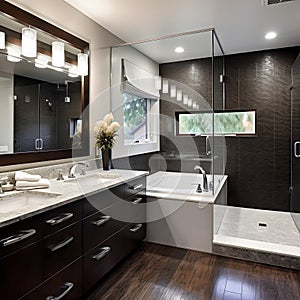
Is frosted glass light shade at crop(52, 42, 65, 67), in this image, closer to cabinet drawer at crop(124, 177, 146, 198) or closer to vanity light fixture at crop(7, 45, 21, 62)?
vanity light fixture at crop(7, 45, 21, 62)

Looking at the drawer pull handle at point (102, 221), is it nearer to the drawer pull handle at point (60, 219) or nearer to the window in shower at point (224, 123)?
the drawer pull handle at point (60, 219)

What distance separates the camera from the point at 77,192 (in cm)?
187

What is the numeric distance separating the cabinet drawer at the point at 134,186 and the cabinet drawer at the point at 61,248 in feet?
2.39

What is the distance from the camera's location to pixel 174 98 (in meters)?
4.38

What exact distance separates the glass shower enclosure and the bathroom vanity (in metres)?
1.18

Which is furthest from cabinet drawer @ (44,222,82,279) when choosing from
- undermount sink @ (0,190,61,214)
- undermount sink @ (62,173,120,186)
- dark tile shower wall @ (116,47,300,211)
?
dark tile shower wall @ (116,47,300,211)

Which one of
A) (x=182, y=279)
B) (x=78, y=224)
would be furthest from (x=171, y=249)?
(x=78, y=224)

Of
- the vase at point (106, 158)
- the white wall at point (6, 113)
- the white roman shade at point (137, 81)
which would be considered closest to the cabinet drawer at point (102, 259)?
the vase at point (106, 158)

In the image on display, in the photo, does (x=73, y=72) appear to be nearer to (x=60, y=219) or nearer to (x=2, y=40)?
(x=2, y=40)

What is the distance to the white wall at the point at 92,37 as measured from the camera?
2.28 m

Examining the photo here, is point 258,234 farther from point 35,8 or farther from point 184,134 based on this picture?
point 35,8

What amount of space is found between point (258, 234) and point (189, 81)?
2.54 meters

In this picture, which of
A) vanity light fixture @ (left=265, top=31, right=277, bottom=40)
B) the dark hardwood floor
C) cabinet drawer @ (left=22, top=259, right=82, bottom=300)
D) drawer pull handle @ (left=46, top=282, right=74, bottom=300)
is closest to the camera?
cabinet drawer @ (left=22, top=259, right=82, bottom=300)

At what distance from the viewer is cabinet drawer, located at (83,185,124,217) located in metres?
1.90
